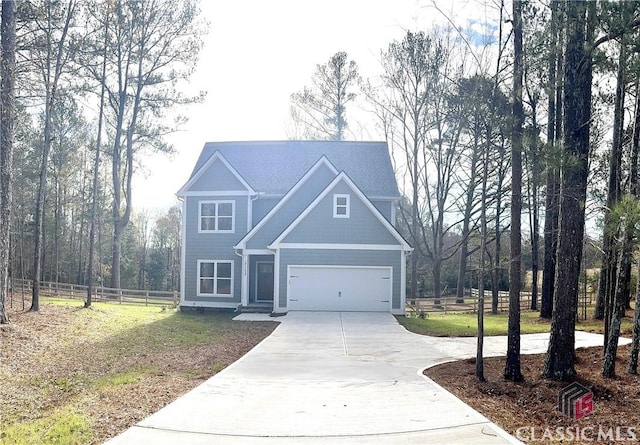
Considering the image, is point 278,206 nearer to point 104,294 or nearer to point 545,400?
point 104,294

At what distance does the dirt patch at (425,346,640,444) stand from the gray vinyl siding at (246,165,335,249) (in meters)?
12.4

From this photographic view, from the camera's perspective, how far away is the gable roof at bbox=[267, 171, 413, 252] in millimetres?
20672

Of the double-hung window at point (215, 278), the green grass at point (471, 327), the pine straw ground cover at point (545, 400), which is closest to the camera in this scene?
the pine straw ground cover at point (545, 400)

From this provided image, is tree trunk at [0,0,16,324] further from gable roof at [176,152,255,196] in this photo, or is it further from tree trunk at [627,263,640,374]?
tree trunk at [627,263,640,374]

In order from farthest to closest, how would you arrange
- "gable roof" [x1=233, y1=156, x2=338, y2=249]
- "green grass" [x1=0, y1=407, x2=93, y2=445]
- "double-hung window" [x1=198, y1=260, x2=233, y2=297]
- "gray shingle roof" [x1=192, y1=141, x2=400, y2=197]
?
"gray shingle roof" [x1=192, y1=141, x2=400, y2=197]
"double-hung window" [x1=198, y1=260, x2=233, y2=297]
"gable roof" [x1=233, y1=156, x2=338, y2=249]
"green grass" [x1=0, y1=407, x2=93, y2=445]

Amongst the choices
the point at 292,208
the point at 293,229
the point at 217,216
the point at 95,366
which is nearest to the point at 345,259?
the point at 293,229

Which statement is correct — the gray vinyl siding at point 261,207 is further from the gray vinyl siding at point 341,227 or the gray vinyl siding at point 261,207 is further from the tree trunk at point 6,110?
the tree trunk at point 6,110

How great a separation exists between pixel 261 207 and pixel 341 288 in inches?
219

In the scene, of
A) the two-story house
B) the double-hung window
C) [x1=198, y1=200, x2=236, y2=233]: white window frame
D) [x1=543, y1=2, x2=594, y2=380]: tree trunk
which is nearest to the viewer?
[x1=543, y1=2, x2=594, y2=380]: tree trunk

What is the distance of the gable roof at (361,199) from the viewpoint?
2067cm

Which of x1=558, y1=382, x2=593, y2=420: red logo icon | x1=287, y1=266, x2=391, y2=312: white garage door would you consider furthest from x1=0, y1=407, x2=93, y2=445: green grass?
Result: x1=287, y1=266, x2=391, y2=312: white garage door

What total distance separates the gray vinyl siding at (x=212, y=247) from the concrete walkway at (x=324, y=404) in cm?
1011

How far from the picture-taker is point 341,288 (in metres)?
20.9

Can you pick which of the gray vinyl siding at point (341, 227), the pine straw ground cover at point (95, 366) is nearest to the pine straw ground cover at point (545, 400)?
the pine straw ground cover at point (95, 366)
